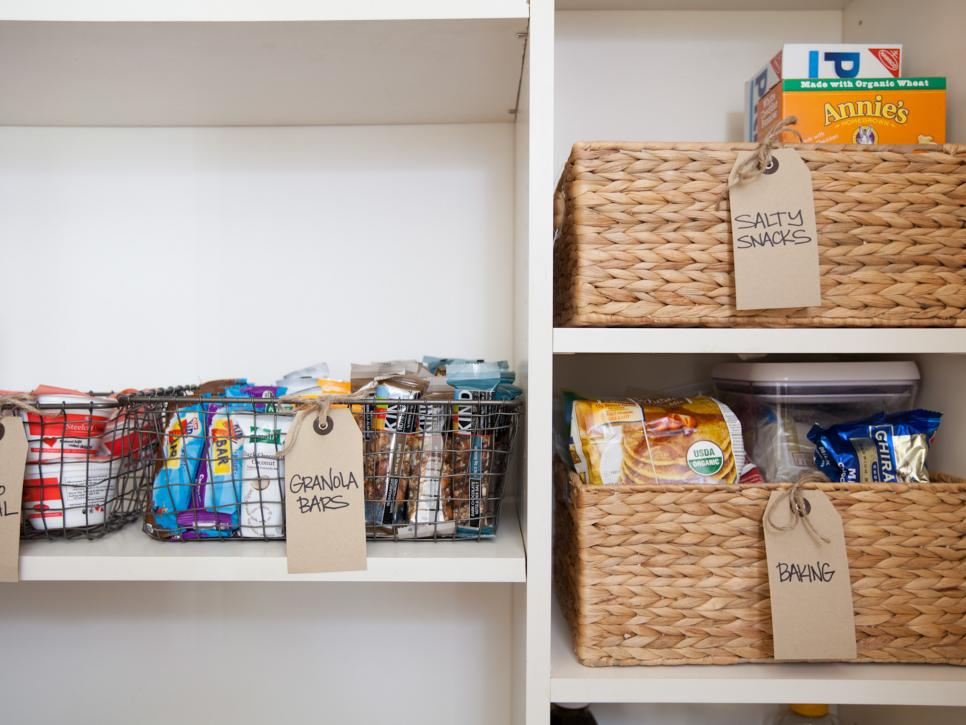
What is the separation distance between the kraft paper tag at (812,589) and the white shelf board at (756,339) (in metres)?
0.17

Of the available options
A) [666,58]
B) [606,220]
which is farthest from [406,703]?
[666,58]

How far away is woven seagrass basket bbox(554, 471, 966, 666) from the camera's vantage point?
677 millimetres

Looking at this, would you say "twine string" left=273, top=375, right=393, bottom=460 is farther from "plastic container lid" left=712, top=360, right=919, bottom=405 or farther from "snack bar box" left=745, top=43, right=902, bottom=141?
"snack bar box" left=745, top=43, right=902, bottom=141

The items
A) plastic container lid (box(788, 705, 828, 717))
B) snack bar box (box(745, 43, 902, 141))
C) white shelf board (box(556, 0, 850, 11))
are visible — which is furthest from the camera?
white shelf board (box(556, 0, 850, 11))

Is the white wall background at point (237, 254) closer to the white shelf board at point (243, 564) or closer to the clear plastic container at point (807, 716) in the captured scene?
the white shelf board at point (243, 564)

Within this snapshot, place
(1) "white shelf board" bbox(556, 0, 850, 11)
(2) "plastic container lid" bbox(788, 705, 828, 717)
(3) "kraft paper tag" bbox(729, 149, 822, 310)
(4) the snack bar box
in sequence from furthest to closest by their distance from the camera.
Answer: (1) "white shelf board" bbox(556, 0, 850, 11) < (2) "plastic container lid" bbox(788, 705, 828, 717) < (4) the snack bar box < (3) "kraft paper tag" bbox(729, 149, 822, 310)

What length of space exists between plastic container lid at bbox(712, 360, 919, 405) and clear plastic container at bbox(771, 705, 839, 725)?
450mm

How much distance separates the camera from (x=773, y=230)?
67cm

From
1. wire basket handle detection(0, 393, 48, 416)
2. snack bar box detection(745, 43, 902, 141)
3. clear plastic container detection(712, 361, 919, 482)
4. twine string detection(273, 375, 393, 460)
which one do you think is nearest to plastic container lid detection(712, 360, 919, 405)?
clear plastic container detection(712, 361, 919, 482)

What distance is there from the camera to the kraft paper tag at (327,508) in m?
0.67

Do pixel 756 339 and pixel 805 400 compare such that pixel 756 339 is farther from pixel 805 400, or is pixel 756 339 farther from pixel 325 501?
pixel 325 501

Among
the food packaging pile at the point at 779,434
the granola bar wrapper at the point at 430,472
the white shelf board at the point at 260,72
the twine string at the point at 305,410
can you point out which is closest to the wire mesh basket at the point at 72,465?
the twine string at the point at 305,410

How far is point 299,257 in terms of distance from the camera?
1.04 m

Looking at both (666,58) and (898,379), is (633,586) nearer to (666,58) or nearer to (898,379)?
(898,379)
